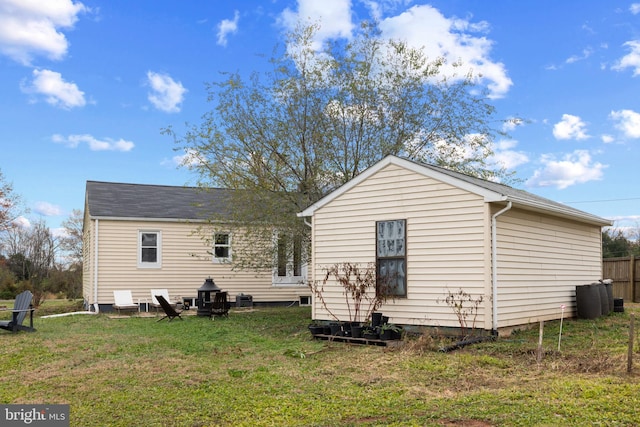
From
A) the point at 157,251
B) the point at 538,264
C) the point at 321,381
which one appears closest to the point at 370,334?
the point at 321,381

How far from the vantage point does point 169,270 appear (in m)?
19.3

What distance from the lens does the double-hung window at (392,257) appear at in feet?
35.7

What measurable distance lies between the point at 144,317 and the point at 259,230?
4412 millimetres

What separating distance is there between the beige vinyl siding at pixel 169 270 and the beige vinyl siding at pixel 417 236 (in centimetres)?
708

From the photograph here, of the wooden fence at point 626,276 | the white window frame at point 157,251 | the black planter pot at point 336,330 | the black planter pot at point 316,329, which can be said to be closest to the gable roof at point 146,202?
the white window frame at point 157,251

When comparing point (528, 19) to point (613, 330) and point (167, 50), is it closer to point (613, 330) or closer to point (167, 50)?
point (613, 330)

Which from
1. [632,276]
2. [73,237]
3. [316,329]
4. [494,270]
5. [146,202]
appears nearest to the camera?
[494,270]

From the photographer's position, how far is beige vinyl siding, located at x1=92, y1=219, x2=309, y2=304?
60.8ft

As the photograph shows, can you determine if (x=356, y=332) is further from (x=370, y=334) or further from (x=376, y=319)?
(x=376, y=319)

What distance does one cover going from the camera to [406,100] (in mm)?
15297

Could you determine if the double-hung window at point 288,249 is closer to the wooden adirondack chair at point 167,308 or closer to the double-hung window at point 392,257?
the wooden adirondack chair at point 167,308

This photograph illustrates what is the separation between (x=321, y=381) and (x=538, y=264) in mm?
6488

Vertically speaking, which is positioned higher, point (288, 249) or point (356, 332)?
point (288, 249)

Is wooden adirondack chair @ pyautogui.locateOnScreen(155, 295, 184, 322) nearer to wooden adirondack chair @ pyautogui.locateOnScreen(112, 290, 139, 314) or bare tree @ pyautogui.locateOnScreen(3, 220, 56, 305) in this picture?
wooden adirondack chair @ pyautogui.locateOnScreen(112, 290, 139, 314)
